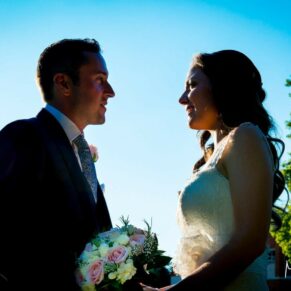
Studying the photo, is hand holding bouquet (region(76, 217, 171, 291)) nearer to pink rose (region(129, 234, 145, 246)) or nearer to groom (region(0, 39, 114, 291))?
pink rose (region(129, 234, 145, 246))

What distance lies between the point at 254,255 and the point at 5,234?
1880mm

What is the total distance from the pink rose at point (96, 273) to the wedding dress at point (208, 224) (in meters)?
0.78

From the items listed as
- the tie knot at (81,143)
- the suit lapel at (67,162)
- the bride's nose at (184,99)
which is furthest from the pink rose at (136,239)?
the tie knot at (81,143)

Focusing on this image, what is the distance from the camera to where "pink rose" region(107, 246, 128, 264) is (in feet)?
11.5

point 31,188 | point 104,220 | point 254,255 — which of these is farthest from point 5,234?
point 254,255

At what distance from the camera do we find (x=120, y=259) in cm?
349

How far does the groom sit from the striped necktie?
0.01 metres

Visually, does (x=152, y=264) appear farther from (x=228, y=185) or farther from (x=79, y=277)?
(x=228, y=185)

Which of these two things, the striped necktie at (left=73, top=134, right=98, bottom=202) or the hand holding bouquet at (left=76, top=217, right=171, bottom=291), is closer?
the hand holding bouquet at (left=76, top=217, right=171, bottom=291)

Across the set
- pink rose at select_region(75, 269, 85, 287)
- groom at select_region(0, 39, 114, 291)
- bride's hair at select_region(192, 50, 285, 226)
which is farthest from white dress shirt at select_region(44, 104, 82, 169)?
pink rose at select_region(75, 269, 85, 287)

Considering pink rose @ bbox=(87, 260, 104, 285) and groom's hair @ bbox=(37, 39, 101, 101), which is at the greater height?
groom's hair @ bbox=(37, 39, 101, 101)

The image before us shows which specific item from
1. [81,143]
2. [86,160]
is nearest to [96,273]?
[86,160]

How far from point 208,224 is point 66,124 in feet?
6.34

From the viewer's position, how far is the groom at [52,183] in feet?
12.4
